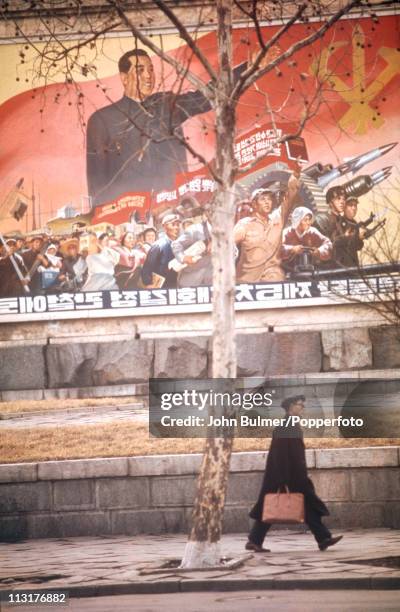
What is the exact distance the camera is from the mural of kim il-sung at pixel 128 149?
31.6 feet

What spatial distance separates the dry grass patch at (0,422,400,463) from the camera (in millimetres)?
8750

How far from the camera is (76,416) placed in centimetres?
917

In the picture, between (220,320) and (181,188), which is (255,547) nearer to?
(220,320)

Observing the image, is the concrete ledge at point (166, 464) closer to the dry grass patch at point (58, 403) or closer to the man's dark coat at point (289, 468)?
the man's dark coat at point (289, 468)

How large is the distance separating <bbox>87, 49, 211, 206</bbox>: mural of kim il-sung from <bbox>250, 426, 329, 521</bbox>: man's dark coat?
299 centimetres

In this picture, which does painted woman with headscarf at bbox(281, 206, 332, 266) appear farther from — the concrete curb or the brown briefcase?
the concrete curb

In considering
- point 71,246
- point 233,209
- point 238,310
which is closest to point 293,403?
point 233,209

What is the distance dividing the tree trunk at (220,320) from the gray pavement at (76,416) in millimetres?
1390

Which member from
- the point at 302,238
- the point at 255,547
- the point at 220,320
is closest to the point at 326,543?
the point at 255,547

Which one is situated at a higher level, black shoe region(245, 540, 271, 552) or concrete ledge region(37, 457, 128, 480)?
concrete ledge region(37, 457, 128, 480)

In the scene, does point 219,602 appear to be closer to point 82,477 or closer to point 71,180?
point 82,477

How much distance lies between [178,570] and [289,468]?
107 cm

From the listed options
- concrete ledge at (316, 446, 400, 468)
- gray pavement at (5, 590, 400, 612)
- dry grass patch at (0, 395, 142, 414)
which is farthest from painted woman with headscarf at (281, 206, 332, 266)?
gray pavement at (5, 590, 400, 612)

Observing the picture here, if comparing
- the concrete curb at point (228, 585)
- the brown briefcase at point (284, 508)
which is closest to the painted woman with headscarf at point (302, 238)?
the brown briefcase at point (284, 508)
